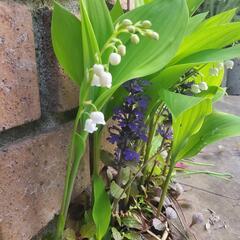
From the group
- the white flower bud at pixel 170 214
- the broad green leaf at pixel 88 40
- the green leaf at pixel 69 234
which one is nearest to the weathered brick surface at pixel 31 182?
the green leaf at pixel 69 234

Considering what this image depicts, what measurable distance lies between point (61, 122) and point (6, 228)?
6.7 inches

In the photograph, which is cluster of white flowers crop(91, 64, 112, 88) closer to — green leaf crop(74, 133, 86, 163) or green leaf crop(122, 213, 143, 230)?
green leaf crop(74, 133, 86, 163)

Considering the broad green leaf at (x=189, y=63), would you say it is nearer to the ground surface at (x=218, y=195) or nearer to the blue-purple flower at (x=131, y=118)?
the blue-purple flower at (x=131, y=118)

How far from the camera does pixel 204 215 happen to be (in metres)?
0.69

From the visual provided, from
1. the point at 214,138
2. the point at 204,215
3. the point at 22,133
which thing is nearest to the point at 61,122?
the point at 22,133

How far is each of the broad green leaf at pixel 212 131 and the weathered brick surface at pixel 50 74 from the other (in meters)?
0.21

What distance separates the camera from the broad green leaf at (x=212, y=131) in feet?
1.73

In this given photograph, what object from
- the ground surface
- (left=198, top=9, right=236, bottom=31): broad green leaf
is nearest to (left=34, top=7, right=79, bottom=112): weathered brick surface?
(left=198, top=9, right=236, bottom=31): broad green leaf

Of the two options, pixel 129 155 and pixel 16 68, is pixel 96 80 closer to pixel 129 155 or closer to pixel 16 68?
pixel 16 68

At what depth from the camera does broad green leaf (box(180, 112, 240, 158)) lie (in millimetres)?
527

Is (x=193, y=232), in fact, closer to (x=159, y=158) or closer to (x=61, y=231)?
(x=159, y=158)

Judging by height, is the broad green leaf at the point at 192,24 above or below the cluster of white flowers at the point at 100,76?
above

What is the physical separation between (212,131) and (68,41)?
0.27 m

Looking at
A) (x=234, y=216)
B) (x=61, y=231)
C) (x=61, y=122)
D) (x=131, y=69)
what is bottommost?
(x=234, y=216)
